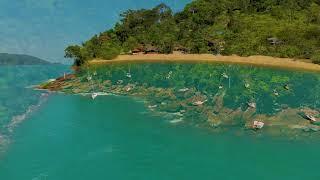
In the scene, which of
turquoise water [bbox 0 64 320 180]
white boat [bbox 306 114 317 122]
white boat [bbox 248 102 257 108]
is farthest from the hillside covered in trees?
turquoise water [bbox 0 64 320 180]

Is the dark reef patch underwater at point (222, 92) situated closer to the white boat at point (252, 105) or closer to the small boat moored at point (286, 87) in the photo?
the small boat moored at point (286, 87)

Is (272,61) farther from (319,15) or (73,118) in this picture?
(73,118)

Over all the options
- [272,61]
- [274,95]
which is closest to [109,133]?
[274,95]

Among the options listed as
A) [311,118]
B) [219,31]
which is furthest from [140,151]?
[219,31]

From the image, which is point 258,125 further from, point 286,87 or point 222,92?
point 286,87

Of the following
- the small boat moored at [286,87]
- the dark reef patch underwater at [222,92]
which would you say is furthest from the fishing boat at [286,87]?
the dark reef patch underwater at [222,92]
